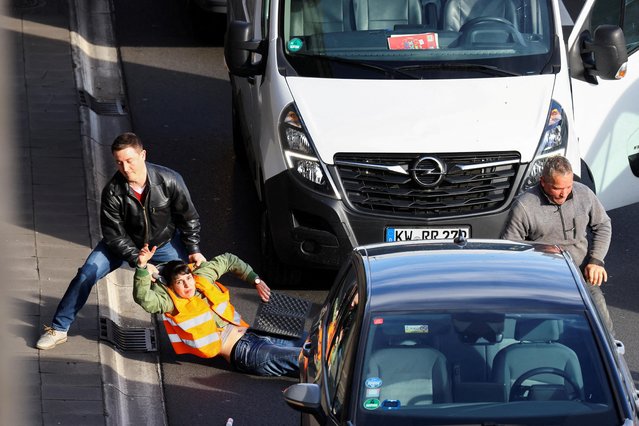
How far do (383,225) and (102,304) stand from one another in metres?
2.04

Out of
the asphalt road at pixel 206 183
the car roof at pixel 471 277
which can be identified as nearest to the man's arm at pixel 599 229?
the asphalt road at pixel 206 183

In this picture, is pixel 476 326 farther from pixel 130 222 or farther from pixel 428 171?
pixel 130 222

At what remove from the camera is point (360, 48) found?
8.26 meters

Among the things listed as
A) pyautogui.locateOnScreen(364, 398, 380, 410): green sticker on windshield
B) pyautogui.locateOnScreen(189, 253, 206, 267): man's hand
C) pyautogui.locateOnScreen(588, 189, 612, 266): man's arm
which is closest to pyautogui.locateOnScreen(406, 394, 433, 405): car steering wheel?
pyautogui.locateOnScreen(364, 398, 380, 410): green sticker on windshield

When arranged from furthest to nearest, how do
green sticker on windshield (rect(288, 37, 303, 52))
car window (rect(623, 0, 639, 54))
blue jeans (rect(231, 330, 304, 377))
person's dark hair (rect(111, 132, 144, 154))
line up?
car window (rect(623, 0, 639, 54)) → green sticker on windshield (rect(288, 37, 303, 52)) → blue jeans (rect(231, 330, 304, 377)) → person's dark hair (rect(111, 132, 144, 154))

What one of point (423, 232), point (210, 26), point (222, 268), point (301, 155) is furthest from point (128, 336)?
point (210, 26)

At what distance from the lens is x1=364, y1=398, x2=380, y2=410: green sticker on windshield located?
4465 millimetres

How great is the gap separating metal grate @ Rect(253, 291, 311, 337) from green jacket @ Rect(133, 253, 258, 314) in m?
0.47

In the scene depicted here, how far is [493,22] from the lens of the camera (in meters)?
8.45

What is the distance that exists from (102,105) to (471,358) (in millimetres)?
8625

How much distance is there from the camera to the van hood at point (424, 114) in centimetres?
765

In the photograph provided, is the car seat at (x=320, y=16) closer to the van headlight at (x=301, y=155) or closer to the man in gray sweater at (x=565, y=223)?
the van headlight at (x=301, y=155)

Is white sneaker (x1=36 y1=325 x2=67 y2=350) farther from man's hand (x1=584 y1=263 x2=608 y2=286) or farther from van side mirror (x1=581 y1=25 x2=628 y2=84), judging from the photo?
van side mirror (x1=581 y1=25 x2=628 y2=84)

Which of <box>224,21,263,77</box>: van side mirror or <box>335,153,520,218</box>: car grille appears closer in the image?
<box>335,153,520,218</box>: car grille
